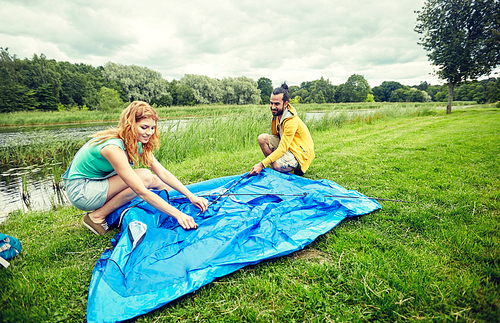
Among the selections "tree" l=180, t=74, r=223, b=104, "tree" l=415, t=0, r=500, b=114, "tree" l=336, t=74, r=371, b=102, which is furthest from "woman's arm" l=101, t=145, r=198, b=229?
"tree" l=336, t=74, r=371, b=102

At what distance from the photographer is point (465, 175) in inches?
121

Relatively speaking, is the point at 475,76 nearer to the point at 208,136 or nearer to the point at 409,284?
the point at 208,136

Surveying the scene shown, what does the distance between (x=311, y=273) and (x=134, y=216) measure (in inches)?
61.0

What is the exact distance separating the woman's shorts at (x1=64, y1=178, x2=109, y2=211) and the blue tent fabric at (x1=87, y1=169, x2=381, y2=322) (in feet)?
0.74

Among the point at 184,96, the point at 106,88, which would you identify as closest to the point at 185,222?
the point at 106,88

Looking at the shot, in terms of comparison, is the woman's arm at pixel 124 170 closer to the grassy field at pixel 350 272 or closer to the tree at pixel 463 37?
the grassy field at pixel 350 272

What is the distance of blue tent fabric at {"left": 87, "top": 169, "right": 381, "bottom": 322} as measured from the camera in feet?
4.39

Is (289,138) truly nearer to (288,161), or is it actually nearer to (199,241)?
(288,161)

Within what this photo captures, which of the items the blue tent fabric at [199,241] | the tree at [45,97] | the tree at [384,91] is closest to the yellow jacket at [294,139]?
the blue tent fabric at [199,241]

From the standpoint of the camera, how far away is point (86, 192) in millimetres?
2027

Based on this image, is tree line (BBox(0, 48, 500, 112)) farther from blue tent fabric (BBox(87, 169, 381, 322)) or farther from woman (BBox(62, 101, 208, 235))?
blue tent fabric (BBox(87, 169, 381, 322))

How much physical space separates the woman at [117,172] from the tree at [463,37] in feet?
59.5

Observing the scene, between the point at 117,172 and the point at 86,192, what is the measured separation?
1.71ft

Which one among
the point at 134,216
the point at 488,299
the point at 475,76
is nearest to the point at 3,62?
the point at 134,216
